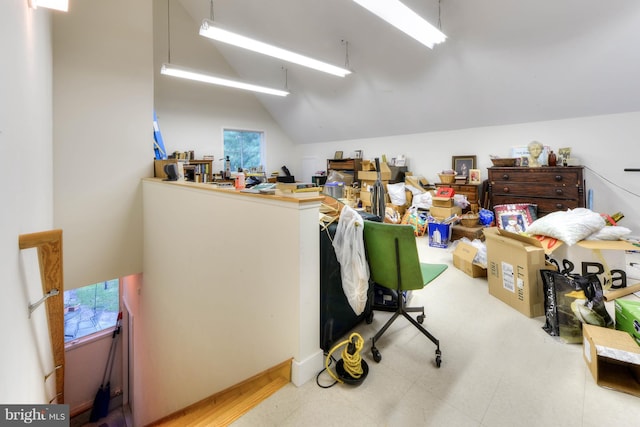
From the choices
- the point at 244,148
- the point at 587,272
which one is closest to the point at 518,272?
Answer: the point at 587,272

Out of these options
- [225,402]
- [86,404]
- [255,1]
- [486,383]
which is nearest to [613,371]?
[486,383]

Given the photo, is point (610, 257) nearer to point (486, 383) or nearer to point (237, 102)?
point (486, 383)

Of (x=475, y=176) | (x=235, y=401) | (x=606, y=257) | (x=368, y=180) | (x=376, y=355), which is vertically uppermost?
(x=368, y=180)

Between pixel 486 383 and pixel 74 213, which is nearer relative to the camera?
pixel 486 383

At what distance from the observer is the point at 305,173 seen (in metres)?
8.25

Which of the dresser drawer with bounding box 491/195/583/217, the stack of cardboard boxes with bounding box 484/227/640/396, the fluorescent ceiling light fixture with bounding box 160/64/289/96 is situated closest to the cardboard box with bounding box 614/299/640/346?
the stack of cardboard boxes with bounding box 484/227/640/396

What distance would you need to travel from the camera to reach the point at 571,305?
1864mm

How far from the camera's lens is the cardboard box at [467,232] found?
13.4ft

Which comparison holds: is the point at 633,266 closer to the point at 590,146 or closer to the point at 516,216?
the point at 516,216

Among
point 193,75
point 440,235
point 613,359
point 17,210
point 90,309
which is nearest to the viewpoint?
point 17,210

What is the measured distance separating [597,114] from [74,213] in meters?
6.95

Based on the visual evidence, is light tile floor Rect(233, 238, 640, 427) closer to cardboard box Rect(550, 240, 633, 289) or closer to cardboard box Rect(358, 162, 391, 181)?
cardboard box Rect(550, 240, 633, 289)

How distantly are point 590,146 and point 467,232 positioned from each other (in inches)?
77.0

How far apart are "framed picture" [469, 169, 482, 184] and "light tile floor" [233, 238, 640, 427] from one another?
3156mm
